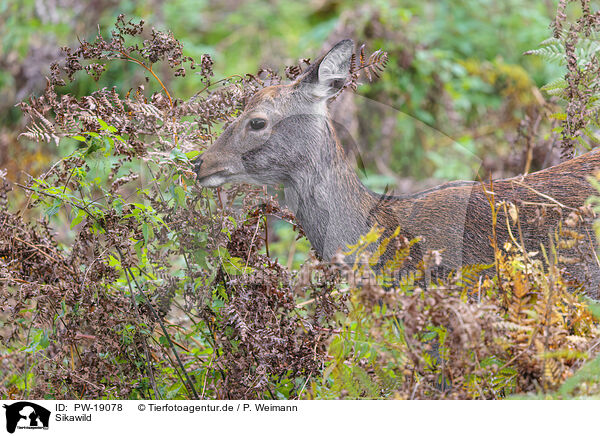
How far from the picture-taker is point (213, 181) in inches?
135

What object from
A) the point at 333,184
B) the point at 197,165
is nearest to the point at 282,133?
the point at 333,184

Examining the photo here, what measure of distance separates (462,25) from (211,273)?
294 inches

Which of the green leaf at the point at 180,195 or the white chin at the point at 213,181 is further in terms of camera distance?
the white chin at the point at 213,181

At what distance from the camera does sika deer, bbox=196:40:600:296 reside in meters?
3.52

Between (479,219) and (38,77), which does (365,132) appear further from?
(479,219)

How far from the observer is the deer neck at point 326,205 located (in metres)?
3.63

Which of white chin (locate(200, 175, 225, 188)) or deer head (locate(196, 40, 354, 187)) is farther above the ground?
deer head (locate(196, 40, 354, 187))

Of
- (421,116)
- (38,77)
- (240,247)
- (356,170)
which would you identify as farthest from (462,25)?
(240,247)

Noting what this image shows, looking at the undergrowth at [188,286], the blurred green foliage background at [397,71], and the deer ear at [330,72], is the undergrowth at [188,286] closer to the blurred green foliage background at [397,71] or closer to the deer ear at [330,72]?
the deer ear at [330,72]
